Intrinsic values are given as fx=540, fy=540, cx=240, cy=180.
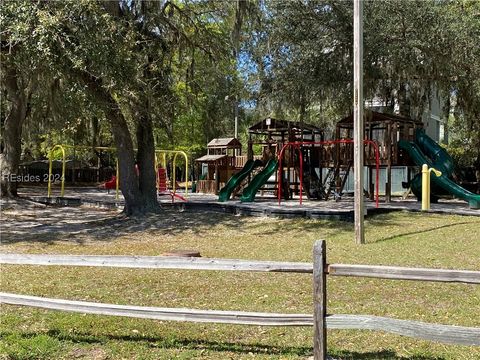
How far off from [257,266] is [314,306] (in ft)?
1.89

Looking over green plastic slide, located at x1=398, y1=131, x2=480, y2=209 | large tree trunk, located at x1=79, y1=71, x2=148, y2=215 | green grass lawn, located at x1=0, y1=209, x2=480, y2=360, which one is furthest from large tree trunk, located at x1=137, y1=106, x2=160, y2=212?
green plastic slide, located at x1=398, y1=131, x2=480, y2=209

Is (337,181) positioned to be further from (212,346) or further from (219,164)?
(212,346)

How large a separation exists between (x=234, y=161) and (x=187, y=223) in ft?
41.5

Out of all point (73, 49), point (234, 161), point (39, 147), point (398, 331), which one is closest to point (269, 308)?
point (398, 331)

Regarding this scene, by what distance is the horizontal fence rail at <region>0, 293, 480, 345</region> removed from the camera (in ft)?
12.9

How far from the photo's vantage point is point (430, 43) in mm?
16266

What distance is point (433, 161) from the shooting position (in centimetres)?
1764

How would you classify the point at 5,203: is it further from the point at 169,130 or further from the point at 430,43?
the point at 430,43

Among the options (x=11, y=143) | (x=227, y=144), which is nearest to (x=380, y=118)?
(x=227, y=144)

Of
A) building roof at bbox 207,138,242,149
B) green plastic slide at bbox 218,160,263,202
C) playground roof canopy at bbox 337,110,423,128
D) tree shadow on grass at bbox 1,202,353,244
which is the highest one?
playground roof canopy at bbox 337,110,423,128

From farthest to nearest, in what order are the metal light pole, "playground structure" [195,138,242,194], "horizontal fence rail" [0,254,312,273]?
"playground structure" [195,138,242,194] < the metal light pole < "horizontal fence rail" [0,254,312,273]

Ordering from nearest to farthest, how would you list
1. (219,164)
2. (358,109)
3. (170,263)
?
(170,263), (358,109), (219,164)

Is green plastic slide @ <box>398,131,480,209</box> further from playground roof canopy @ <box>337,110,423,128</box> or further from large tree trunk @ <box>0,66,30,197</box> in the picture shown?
large tree trunk @ <box>0,66,30,197</box>

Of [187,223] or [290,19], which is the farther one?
[290,19]
